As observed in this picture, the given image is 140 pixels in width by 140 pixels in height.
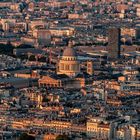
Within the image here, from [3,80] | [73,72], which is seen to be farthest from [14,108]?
[73,72]

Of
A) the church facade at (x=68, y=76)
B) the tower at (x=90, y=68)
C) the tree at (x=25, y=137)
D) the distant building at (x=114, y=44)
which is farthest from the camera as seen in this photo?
the distant building at (x=114, y=44)

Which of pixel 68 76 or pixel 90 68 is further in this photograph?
pixel 90 68

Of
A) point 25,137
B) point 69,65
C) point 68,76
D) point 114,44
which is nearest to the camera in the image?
point 25,137

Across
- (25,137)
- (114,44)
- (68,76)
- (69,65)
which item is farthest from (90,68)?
(25,137)

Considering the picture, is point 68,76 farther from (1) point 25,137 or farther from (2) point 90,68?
(1) point 25,137

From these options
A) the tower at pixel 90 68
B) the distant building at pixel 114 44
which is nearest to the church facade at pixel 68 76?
the tower at pixel 90 68

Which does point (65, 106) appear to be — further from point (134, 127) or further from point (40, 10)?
point (40, 10)

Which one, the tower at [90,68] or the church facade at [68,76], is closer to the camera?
the church facade at [68,76]

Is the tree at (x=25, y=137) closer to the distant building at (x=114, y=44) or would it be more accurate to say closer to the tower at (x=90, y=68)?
the tower at (x=90, y=68)

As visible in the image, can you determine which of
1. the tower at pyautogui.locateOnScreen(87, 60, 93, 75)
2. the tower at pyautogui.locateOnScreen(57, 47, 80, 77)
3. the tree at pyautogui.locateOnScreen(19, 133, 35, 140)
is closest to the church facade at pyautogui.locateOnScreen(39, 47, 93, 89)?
the tower at pyautogui.locateOnScreen(57, 47, 80, 77)
